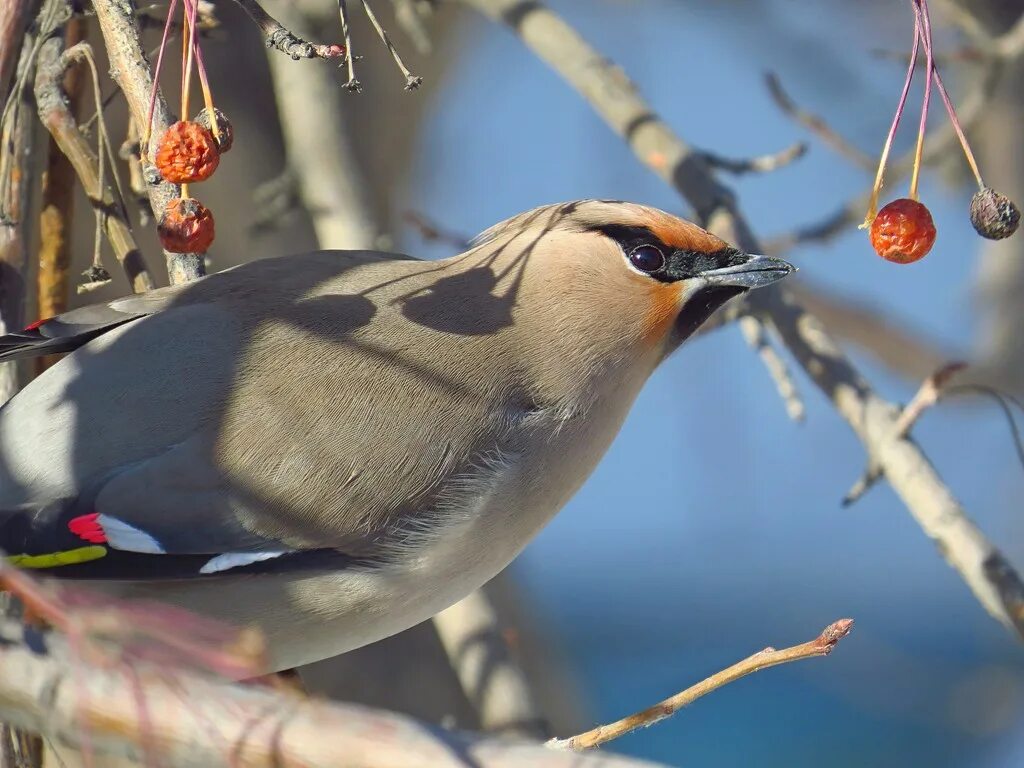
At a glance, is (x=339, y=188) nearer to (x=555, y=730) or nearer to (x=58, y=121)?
(x=58, y=121)

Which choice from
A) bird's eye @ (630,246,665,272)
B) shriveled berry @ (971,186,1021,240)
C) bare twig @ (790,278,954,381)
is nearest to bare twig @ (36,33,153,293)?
bird's eye @ (630,246,665,272)

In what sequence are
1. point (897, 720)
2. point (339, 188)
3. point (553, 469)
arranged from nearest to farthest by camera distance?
1. point (553, 469)
2. point (339, 188)
3. point (897, 720)

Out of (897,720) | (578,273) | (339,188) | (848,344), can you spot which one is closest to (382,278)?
(578,273)

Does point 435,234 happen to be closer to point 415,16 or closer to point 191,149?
point 415,16

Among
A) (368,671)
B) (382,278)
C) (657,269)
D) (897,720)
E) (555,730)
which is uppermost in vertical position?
(382,278)

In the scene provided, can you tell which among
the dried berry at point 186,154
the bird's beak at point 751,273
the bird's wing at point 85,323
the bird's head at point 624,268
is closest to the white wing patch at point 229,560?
the bird's wing at point 85,323

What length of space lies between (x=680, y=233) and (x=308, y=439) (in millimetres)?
815

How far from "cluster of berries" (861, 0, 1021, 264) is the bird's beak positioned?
1.17 ft

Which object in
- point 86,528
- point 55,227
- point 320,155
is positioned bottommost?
point 86,528

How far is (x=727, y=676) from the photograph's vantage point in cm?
164

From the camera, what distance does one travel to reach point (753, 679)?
29.2ft

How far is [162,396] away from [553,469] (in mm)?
649

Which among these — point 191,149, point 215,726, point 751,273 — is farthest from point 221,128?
point 215,726

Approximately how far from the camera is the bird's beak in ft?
8.46
